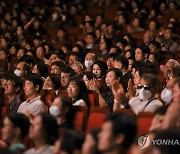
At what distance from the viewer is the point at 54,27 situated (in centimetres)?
744

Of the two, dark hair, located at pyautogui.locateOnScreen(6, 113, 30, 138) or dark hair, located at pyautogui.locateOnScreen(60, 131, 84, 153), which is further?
dark hair, located at pyautogui.locateOnScreen(6, 113, 30, 138)

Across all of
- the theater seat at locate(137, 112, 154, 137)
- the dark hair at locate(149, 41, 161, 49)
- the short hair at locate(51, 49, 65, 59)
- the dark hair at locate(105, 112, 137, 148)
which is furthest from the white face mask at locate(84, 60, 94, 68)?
the dark hair at locate(105, 112, 137, 148)

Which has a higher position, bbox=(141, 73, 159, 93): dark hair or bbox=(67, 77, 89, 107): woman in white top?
bbox=(141, 73, 159, 93): dark hair

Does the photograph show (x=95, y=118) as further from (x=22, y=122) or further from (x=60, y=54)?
(x=60, y=54)

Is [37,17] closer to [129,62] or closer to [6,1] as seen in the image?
[6,1]

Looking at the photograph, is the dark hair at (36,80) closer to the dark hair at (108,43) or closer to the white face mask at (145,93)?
the white face mask at (145,93)

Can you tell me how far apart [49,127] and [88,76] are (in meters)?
1.45

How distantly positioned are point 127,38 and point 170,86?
272 cm

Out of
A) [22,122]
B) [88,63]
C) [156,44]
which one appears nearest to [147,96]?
[22,122]

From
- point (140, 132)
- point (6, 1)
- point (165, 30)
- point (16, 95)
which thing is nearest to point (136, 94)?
point (140, 132)

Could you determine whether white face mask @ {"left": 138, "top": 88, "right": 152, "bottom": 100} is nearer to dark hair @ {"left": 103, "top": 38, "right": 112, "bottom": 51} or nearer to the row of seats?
the row of seats

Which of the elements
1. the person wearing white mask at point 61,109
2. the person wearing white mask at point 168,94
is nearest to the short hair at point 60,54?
the person wearing white mask at point 168,94

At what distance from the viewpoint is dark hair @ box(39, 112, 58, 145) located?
8.95ft

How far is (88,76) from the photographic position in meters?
4.16
